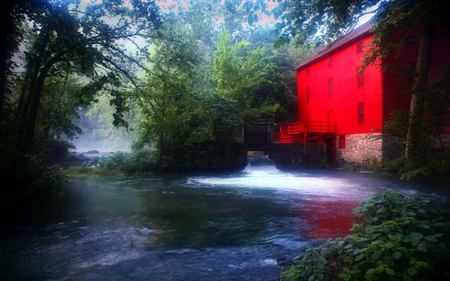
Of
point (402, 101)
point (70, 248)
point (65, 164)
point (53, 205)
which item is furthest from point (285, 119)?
point (70, 248)

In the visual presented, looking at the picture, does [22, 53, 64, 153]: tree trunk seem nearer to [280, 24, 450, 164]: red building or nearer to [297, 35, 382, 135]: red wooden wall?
[280, 24, 450, 164]: red building

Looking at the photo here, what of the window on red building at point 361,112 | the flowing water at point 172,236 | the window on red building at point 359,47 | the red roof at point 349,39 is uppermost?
the red roof at point 349,39

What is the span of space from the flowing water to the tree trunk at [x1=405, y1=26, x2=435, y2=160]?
367 cm

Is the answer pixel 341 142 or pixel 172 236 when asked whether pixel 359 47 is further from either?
pixel 172 236

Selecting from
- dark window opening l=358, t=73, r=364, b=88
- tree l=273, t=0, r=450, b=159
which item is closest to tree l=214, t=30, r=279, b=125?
dark window opening l=358, t=73, r=364, b=88

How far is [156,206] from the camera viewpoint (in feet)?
29.8

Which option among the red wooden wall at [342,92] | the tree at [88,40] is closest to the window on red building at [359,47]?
the red wooden wall at [342,92]

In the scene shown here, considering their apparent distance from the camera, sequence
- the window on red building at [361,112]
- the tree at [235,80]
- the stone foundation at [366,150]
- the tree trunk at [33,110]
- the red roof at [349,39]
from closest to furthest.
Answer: the tree trunk at [33,110]
the stone foundation at [366,150]
the red roof at [349,39]
the window on red building at [361,112]
the tree at [235,80]

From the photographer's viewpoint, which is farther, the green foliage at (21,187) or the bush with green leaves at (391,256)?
the green foliage at (21,187)

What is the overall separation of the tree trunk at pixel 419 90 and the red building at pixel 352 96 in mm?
1457

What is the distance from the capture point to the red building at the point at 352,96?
20234mm

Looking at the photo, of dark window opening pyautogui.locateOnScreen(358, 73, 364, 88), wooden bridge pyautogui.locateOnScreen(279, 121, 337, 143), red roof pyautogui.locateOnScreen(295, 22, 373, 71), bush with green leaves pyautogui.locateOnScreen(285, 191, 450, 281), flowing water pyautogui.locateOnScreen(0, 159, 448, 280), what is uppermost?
red roof pyautogui.locateOnScreen(295, 22, 373, 71)

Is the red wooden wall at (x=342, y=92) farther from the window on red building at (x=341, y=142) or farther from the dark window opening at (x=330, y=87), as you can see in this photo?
the window on red building at (x=341, y=142)

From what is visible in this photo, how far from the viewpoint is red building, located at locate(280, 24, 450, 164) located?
2023 centimetres
